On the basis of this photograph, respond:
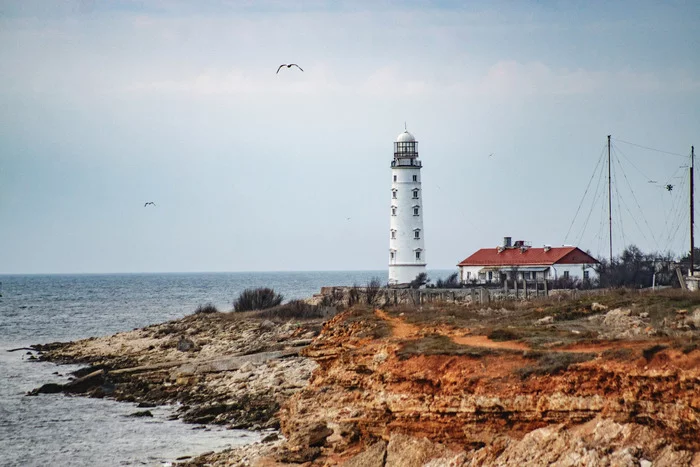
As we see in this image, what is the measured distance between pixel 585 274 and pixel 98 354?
35555 millimetres

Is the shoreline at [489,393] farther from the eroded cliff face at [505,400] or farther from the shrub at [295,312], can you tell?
the shrub at [295,312]

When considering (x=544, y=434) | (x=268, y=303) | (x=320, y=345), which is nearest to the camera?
(x=544, y=434)

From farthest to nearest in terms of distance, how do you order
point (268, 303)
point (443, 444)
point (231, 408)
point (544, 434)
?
point (268, 303) → point (231, 408) → point (443, 444) → point (544, 434)

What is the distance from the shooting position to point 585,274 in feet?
225

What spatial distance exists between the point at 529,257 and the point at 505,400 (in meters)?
55.3

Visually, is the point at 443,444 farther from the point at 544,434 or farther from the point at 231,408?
the point at 231,408

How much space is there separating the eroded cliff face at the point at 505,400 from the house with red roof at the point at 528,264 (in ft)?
152

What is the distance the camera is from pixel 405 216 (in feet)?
235

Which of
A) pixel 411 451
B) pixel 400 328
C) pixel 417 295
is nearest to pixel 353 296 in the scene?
pixel 417 295

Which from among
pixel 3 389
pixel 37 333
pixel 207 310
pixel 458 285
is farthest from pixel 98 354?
pixel 458 285

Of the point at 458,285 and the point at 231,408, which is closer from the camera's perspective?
the point at 231,408

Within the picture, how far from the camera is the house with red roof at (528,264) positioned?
6888 centimetres

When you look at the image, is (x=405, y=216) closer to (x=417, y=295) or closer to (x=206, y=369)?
(x=417, y=295)

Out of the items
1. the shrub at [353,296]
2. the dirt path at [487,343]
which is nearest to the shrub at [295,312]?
the shrub at [353,296]
